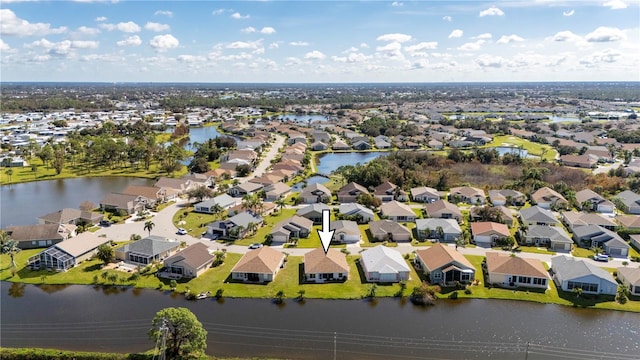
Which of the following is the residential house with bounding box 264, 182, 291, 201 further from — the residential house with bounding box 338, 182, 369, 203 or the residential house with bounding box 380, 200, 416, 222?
the residential house with bounding box 380, 200, 416, 222

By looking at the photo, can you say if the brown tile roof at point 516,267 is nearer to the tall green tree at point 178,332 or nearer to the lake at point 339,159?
the tall green tree at point 178,332

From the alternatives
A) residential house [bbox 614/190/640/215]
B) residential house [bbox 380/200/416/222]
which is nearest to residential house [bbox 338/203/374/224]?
residential house [bbox 380/200/416/222]

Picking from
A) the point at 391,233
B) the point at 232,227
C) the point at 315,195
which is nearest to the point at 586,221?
the point at 391,233

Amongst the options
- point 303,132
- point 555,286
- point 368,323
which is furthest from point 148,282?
point 303,132

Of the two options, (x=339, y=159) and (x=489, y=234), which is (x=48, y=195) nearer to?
(x=339, y=159)

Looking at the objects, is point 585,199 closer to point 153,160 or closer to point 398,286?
point 398,286

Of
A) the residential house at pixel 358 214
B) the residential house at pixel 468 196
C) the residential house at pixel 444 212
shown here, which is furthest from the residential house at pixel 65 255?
the residential house at pixel 468 196
